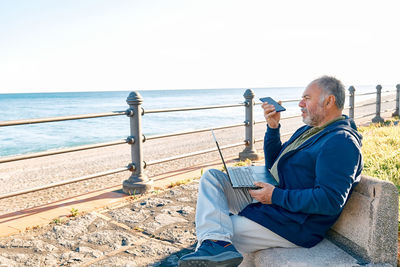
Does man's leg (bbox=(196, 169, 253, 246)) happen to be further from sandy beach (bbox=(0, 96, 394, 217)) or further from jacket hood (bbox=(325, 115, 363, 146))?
sandy beach (bbox=(0, 96, 394, 217))

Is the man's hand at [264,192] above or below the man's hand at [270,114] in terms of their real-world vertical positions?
below

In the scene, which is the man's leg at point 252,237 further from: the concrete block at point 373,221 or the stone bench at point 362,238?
the concrete block at point 373,221

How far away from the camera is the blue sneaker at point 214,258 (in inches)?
72.3

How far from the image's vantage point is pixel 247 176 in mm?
2379

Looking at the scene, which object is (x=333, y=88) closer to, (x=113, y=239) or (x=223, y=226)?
(x=223, y=226)

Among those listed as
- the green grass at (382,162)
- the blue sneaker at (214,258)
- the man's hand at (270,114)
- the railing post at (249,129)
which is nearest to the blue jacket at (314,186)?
the blue sneaker at (214,258)

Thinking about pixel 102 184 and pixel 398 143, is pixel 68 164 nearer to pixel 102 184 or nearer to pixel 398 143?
pixel 102 184

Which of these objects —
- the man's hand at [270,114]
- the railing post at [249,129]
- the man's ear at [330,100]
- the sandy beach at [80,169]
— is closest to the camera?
the man's ear at [330,100]

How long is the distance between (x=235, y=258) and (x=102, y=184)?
519 cm

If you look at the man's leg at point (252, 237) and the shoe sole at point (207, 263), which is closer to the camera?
the shoe sole at point (207, 263)

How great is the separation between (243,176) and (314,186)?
0.46 meters

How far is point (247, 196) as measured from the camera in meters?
2.49

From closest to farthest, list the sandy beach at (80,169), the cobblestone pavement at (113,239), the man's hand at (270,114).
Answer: the man's hand at (270,114), the cobblestone pavement at (113,239), the sandy beach at (80,169)

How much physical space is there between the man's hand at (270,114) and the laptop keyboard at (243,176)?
0.38 m
